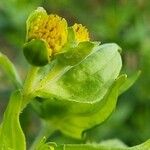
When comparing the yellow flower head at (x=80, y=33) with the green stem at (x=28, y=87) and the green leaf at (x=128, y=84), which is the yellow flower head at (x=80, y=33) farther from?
the green leaf at (x=128, y=84)

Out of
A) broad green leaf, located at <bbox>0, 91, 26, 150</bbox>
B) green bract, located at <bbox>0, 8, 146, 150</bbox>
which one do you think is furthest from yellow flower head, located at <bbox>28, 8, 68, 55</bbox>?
broad green leaf, located at <bbox>0, 91, 26, 150</bbox>

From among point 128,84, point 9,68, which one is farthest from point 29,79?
point 128,84

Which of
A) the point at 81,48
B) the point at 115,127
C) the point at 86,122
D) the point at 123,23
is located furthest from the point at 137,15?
the point at 81,48

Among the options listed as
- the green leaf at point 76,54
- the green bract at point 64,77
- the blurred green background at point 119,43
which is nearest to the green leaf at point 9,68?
the green bract at point 64,77

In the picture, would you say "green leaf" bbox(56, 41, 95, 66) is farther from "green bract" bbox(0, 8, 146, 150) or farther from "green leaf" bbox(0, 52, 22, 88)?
"green leaf" bbox(0, 52, 22, 88)

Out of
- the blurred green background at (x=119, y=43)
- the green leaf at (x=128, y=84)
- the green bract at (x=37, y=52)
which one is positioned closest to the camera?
the green bract at (x=37, y=52)

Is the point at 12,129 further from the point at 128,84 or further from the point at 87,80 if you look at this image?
the point at 128,84
